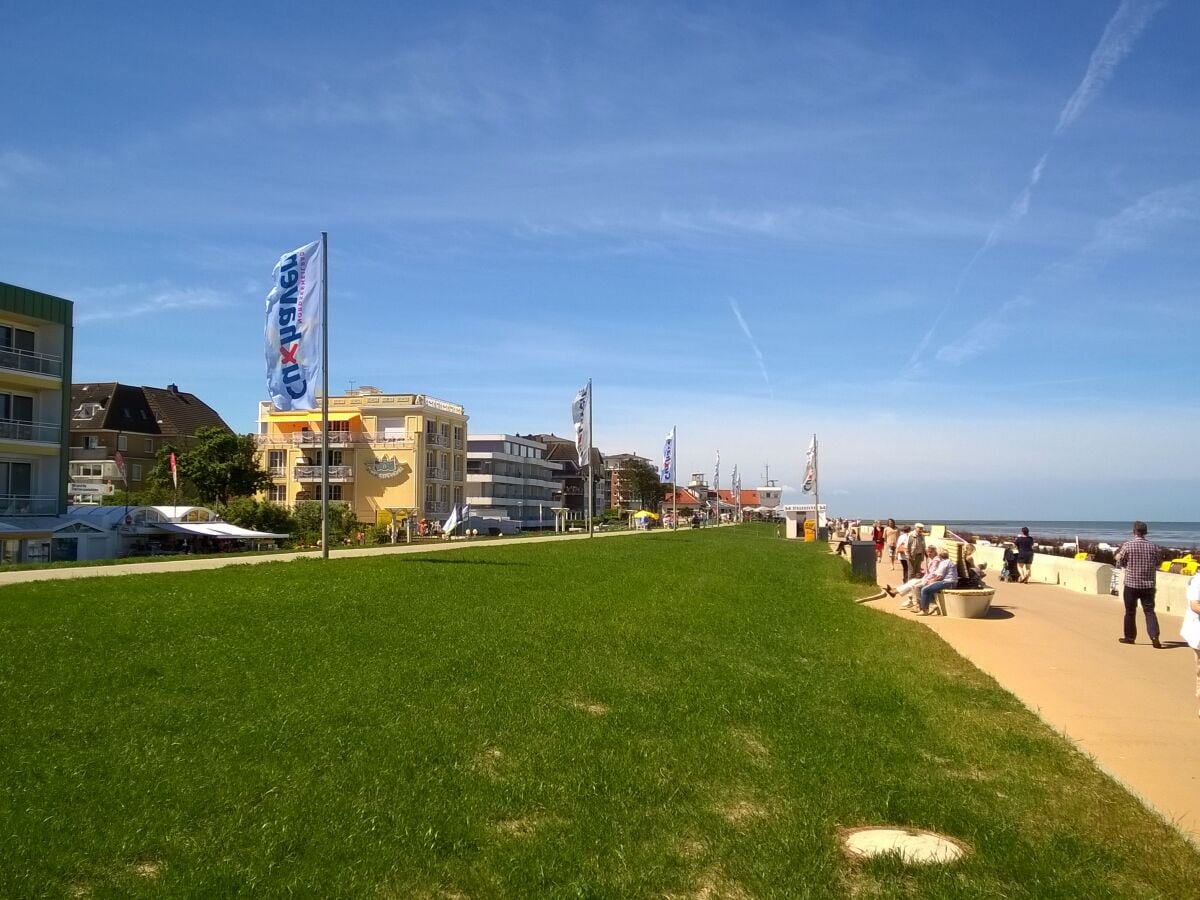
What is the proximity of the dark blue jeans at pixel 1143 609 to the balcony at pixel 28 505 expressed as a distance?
3462 centimetres

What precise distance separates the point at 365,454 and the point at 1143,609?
206ft

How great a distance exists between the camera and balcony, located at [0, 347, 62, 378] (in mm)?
33500

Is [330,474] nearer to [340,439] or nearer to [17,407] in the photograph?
[340,439]

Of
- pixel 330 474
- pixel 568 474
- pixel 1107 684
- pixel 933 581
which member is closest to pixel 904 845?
pixel 1107 684

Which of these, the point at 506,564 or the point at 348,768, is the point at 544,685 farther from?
the point at 506,564

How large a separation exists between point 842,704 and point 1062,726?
1.89 metres

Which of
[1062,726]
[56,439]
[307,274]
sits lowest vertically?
[1062,726]

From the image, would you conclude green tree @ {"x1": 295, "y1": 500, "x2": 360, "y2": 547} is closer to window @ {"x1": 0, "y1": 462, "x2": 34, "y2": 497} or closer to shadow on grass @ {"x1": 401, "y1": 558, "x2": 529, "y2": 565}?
window @ {"x1": 0, "y1": 462, "x2": 34, "y2": 497}

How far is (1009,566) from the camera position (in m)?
28.4

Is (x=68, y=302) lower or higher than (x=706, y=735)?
higher

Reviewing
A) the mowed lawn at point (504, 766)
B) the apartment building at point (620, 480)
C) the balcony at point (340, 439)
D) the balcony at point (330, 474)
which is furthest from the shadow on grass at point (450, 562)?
the apartment building at point (620, 480)

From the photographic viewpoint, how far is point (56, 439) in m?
35.8

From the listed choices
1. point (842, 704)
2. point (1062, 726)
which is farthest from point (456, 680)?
point (1062, 726)

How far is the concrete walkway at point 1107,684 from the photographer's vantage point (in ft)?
23.3
